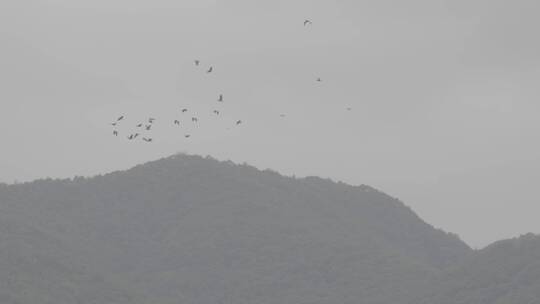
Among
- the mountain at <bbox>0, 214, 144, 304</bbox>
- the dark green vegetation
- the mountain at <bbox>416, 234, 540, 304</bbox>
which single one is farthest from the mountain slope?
the mountain at <bbox>416, 234, 540, 304</bbox>

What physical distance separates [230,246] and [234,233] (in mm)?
2430

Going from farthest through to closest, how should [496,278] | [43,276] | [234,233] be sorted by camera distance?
1. [234,233]
2. [496,278]
3. [43,276]

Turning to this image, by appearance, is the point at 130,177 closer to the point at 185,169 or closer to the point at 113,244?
the point at 185,169

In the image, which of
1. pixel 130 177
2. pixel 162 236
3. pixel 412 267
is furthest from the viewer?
pixel 130 177

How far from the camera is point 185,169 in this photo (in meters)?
158

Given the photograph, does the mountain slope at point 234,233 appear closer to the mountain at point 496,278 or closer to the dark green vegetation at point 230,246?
the dark green vegetation at point 230,246

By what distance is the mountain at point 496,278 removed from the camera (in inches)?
4621

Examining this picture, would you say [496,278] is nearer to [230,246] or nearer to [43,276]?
[230,246]

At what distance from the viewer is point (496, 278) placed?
122m

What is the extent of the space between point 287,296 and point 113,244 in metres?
23.3

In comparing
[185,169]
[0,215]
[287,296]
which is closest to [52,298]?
[0,215]

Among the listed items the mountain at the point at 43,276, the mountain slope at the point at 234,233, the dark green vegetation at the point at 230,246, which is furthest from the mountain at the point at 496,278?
the mountain at the point at 43,276

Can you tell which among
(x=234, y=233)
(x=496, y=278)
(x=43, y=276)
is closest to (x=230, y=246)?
(x=234, y=233)

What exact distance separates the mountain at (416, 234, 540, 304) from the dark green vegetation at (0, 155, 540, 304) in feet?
0.50
